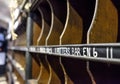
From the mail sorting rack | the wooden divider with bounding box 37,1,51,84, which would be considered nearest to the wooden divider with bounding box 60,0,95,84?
the mail sorting rack

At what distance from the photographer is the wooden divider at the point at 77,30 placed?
109 centimetres

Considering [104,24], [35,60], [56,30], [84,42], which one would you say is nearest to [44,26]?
[56,30]

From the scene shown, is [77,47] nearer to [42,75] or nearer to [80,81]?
[80,81]

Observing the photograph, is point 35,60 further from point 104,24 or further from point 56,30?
point 104,24

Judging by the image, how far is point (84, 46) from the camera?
32.7 inches

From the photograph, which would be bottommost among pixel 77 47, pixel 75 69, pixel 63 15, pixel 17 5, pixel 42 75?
pixel 42 75

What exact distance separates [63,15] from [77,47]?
0.58 metres

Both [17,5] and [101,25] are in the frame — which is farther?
[17,5]

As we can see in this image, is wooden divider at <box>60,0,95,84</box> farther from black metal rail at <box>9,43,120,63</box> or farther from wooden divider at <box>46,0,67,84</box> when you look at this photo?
wooden divider at <box>46,0,67,84</box>

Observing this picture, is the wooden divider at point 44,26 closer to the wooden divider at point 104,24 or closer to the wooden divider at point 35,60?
the wooden divider at point 35,60

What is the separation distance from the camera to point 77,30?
1.10 m

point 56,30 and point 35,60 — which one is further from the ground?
point 56,30

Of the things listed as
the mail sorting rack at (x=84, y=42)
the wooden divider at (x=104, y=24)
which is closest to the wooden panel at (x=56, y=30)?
the mail sorting rack at (x=84, y=42)

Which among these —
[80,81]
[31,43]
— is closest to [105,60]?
[80,81]
